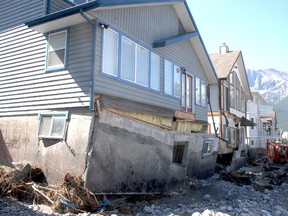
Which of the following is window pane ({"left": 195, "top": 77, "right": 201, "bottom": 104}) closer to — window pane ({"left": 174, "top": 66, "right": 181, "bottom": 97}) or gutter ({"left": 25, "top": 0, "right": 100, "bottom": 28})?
window pane ({"left": 174, "top": 66, "right": 181, "bottom": 97})

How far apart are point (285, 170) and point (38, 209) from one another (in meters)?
15.8

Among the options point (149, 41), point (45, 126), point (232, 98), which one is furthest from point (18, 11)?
point (232, 98)

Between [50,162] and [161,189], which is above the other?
[50,162]

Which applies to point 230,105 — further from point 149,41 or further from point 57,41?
point 57,41

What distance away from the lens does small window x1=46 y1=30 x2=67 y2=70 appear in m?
10.5

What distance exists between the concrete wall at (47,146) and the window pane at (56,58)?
186 cm

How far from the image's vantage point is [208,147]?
663 inches

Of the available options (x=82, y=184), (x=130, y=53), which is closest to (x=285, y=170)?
(x=130, y=53)

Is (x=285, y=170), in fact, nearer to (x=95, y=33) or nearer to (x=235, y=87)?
(x=235, y=87)

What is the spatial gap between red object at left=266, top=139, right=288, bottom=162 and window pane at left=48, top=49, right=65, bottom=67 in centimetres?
1746

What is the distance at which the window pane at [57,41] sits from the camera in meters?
10.6

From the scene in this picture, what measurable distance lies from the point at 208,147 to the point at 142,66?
6.89 meters

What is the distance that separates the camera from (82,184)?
8945mm

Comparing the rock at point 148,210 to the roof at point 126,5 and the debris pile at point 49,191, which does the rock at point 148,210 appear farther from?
the roof at point 126,5
